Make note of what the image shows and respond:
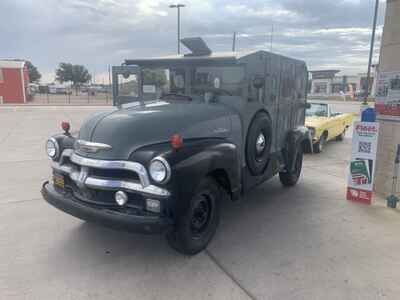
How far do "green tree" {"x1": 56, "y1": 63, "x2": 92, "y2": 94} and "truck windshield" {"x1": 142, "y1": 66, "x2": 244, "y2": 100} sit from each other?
68.7 m

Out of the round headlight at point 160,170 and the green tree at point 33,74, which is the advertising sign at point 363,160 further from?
the green tree at point 33,74

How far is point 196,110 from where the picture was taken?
3.46 meters

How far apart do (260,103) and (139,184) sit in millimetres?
2208

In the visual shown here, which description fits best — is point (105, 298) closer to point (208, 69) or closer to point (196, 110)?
point (196, 110)

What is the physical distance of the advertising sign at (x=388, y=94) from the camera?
464cm

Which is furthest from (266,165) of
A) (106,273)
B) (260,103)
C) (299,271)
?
(106,273)

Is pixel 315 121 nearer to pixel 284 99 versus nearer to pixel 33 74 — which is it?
pixel 284 99

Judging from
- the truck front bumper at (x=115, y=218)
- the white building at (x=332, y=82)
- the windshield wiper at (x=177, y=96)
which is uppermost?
the white building at (x=332, y=82)

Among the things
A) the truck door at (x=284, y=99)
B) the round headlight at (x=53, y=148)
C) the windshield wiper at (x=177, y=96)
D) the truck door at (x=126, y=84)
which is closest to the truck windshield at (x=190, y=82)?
the windshield wiper at (x=177, y=96)

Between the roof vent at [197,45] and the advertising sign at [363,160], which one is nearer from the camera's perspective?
the roof vent at [197,45]

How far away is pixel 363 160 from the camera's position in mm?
4652

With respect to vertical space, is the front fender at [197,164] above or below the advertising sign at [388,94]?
below

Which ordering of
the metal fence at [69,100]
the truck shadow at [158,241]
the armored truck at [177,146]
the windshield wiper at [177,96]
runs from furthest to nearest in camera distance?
the metal fence at [69,100]
the windshield wiper at [177,96]
the truck shadow at [158,241]
the armored truck at [177,146]

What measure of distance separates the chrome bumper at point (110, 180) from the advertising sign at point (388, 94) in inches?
155
